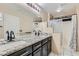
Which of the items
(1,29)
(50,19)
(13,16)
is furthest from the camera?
(50,19)

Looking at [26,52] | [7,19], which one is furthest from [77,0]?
[7,19]

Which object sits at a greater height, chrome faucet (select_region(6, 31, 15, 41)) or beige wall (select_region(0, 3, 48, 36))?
beige wall (select_region(0, 3, 48, 36))

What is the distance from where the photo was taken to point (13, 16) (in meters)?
2.32

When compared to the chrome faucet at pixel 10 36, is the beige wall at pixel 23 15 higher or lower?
higher

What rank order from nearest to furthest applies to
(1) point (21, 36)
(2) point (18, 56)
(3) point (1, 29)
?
(2) point (18, 56) < (3) point (1, 29) < (1) point (21, 36)

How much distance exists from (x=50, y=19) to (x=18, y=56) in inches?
Answer: 67.8

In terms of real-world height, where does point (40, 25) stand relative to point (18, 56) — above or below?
above

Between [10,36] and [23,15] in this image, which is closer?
[10,36]

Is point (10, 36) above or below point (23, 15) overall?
below

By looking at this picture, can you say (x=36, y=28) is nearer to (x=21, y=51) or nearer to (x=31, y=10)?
(x=31, y=10)

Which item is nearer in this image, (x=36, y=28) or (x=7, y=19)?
(x=7, y=19)

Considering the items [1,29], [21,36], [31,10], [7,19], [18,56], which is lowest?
[18,56]

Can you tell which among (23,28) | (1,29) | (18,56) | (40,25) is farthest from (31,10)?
(18,56)

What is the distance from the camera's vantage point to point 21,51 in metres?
1.62
